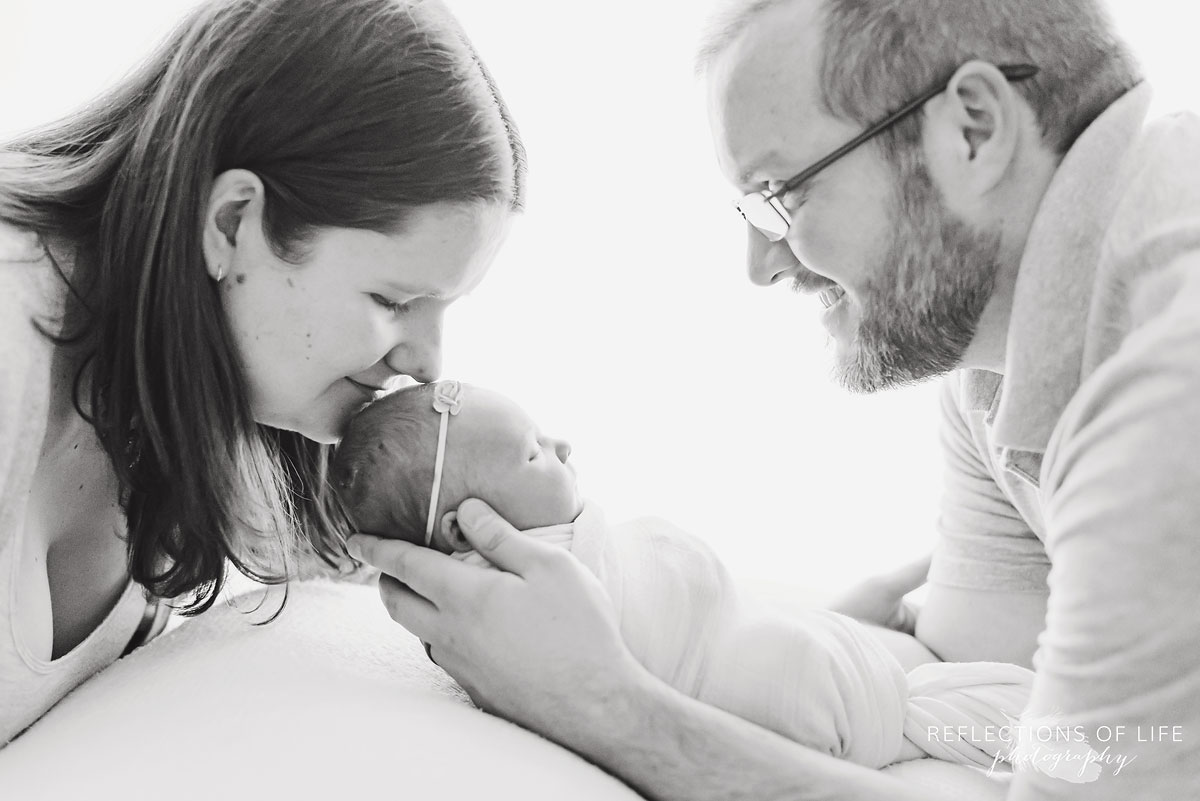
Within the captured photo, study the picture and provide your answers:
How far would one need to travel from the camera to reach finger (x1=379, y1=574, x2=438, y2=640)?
1378mm

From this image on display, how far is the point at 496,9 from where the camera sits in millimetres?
2689

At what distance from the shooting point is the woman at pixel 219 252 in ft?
4.42

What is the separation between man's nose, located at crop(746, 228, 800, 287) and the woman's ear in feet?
2.03

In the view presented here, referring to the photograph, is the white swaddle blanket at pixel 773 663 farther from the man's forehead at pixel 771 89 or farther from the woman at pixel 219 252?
the man's forehead at pixel 771 89

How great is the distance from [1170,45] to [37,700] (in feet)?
8.61

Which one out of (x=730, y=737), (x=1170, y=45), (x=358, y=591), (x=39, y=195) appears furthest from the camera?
(x=1170, y=45)

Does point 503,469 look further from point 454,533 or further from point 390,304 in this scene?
point 390,304

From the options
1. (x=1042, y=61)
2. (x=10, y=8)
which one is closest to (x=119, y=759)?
(x=1042, y=61)

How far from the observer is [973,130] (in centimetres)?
143

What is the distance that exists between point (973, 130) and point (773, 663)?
768 mm

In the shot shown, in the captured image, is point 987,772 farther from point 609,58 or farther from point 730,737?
point 609,58

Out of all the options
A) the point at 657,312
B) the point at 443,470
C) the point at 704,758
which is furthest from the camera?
the point at 657,312

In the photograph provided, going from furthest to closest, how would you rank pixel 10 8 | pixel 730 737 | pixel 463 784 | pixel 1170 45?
pixel 10 8
pixel 1170 45
pixel 730 737
pixel 463 784

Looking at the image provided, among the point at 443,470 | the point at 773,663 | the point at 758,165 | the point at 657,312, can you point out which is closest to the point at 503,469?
the point at 443,470
